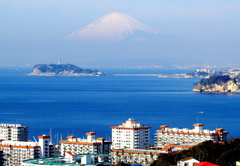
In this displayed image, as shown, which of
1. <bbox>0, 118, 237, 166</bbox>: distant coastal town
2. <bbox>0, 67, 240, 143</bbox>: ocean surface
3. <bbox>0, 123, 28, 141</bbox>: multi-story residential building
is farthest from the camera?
<bbox>0, 67, 240, 143</bbox>: ocean surface

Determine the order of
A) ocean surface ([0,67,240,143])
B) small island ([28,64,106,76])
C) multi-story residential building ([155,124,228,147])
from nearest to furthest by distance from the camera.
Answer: multi-story residential building ([155,124,228,147]) → ocean surface ([0,67,240,143]) → small island ([28,64,106,76])

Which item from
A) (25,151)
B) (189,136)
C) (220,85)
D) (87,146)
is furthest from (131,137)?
(220,85)

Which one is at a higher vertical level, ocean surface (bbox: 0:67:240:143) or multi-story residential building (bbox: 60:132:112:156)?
ocean surface (bbox: 0:67:240:143)

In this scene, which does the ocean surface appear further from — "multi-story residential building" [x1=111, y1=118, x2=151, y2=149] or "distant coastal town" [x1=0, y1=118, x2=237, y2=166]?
"distant coastal town" [x1=0, y1=118, x2=237, y2=166]

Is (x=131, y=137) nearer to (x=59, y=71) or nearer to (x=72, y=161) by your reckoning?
(x=72, y=161)

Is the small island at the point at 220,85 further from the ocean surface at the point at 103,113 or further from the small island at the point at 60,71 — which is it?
the small island at the point at 60,71

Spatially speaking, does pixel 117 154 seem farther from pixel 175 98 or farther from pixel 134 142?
pixel 175 98

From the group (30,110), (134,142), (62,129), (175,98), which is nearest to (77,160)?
(134,142)

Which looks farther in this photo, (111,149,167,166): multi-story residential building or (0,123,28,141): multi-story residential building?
(0,123,28,141): multi-story residential building

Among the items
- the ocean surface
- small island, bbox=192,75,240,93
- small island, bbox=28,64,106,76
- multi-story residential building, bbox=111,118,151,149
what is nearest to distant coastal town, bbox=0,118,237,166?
multi-story residential building, bbox=111,118,151,149
